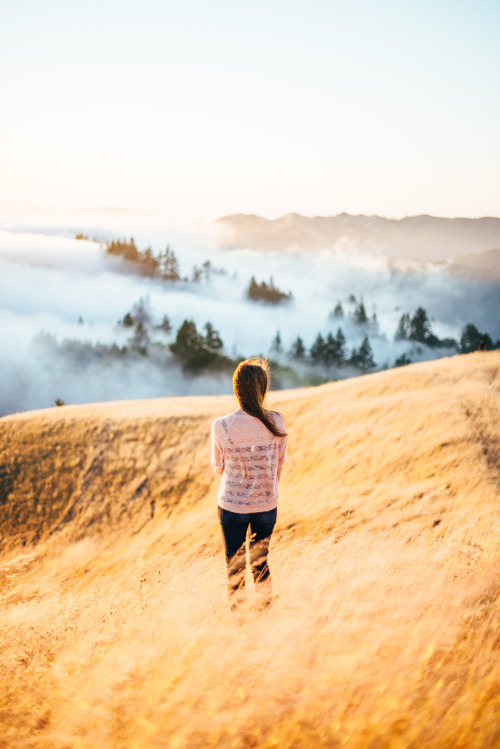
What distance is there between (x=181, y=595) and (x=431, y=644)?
2556 millimetres

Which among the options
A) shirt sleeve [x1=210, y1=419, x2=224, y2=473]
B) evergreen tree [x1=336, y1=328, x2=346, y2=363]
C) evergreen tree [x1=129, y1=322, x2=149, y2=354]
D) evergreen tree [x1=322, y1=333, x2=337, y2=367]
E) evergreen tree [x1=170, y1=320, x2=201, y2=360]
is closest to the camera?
shirt sleeve [x1=210, y1=419, x2=224, y2=473]

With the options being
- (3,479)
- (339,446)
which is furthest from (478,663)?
(3,479)

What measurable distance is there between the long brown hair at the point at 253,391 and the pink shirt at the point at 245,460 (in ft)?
0.20

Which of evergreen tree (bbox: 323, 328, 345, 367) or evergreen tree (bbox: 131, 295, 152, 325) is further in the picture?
evergreen tree (bbox: 131, 295, 152, 325)

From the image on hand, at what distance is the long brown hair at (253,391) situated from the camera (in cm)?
402

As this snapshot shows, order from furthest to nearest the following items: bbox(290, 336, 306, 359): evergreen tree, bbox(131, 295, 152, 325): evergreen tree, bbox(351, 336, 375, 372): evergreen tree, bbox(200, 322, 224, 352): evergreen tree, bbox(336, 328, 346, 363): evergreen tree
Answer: bbox(131, 295, 152, 325): evergreen tree < bbox(290, 336, 306, 359): evergreen tree < bbox(351, 336, 375, 372): evergreen tree < bbox(336, 328, 346, 363): evergreen tree < bbox(200, 322, 224, 352): evergreen tree

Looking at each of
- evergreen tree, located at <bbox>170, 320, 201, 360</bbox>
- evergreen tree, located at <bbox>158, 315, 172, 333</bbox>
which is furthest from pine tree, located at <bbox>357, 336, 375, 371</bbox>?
evergreen tree, located at <bbox>158, 315, 172, 333</bbox>

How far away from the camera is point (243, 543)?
4.22 m

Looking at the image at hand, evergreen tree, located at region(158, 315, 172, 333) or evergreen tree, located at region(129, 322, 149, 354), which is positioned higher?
evergreen tree, located at region(158, 315, 172, 333)

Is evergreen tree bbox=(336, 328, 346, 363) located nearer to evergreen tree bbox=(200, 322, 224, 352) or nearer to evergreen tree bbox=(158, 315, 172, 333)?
evergreen tree bbox=(200, 322, 224, 352)

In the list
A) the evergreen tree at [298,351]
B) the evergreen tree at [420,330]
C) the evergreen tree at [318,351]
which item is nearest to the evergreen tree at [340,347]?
the evergreen tree at [318,351]

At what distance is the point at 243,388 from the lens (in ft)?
13.2

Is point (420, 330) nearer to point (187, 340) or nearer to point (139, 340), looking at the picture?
point (187, 340)

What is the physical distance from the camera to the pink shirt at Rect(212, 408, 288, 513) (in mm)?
4082
